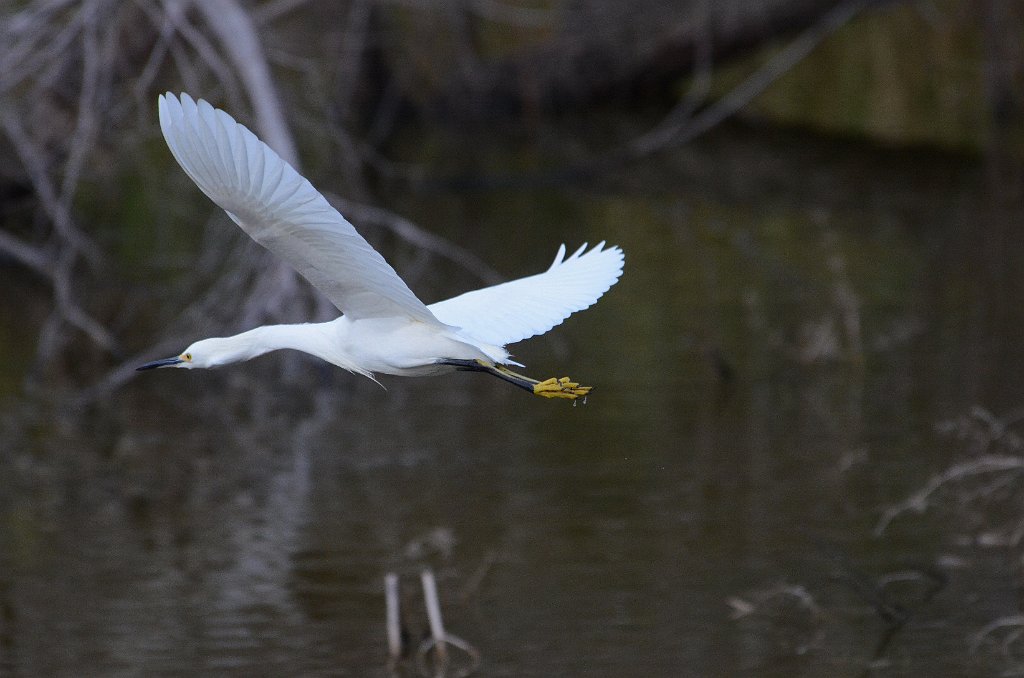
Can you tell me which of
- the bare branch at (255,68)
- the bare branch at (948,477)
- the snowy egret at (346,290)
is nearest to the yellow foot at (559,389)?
the snowy egret at (346,290)

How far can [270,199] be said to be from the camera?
3066mm

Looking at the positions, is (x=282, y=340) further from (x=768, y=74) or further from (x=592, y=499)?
(x=768, y=74)

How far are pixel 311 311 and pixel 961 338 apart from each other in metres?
4.11

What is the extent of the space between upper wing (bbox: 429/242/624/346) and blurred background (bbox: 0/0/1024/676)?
1968mm

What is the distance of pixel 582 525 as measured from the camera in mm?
6812

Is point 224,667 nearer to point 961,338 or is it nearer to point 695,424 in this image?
point 695,424

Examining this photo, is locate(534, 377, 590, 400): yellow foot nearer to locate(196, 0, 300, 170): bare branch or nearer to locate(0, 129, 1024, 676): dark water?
locate(0, 129, 1024, 676): dark water

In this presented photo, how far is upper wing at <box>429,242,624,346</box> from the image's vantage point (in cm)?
372

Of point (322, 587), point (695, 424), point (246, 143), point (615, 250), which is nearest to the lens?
point (246, 143)

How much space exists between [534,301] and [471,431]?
4411 millimetres

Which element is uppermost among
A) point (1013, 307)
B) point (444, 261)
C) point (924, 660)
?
point (444, 261)

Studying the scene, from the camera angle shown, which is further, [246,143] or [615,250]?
[615,250]

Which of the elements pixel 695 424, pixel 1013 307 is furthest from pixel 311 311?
pixel 1013 307

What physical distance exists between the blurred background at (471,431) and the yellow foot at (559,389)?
6.12ft
